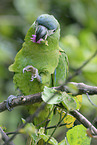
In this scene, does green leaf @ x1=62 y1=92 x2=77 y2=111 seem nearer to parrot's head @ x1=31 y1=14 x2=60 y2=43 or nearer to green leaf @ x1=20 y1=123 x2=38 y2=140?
green leaf @ x1=20 y1=123 x2=38 y2=140

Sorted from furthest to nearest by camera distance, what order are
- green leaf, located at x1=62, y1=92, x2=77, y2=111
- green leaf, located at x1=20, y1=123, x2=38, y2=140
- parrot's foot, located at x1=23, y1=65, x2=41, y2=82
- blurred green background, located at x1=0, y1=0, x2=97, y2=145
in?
1. blurred green background, located at x1=0, y1=0, x2=97, y2=145
2. parrot's foot, located at x1=23, y1=65, x2=41, y2=82
3. green leaf, located at x1=62, y1=92, x2=77, y2=111
4. green leaf, located at x1=20, y1=123, x2=38, y2=140

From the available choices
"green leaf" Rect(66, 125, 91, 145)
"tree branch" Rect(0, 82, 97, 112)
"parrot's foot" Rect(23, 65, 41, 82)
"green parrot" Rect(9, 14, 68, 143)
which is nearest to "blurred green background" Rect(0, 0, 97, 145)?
"green parrot" Rect(9, 14, 68, 143)

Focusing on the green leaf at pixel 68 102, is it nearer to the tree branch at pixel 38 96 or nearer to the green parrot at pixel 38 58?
the tree branch at pixel 38 96

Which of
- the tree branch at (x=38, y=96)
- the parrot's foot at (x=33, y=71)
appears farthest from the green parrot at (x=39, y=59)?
the tree branch at (x=38, y=96)

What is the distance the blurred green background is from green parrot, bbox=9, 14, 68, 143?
21.7 inches

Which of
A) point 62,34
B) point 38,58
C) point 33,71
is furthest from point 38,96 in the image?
point 62,34

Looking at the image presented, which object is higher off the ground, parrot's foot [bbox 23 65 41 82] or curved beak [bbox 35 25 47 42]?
curved beak [bbox 35 25 47 42]

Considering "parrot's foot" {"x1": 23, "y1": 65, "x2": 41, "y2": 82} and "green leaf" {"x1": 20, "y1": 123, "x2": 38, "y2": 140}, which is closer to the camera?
"green leaf" {"x1": 20, "y1": 123, "x2": 38, "y2": 140}

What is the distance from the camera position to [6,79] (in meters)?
2.37

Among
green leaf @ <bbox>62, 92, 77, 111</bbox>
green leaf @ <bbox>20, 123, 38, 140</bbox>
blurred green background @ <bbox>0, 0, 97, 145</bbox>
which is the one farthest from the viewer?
blurred green background @ <bbox>0, 0, 97, 145</bbox>

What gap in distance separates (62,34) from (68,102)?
1866mm

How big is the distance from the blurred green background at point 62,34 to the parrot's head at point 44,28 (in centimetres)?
60

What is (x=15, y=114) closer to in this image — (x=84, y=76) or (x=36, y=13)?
(x=84, y=76)

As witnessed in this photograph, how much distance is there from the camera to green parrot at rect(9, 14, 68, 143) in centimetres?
139
